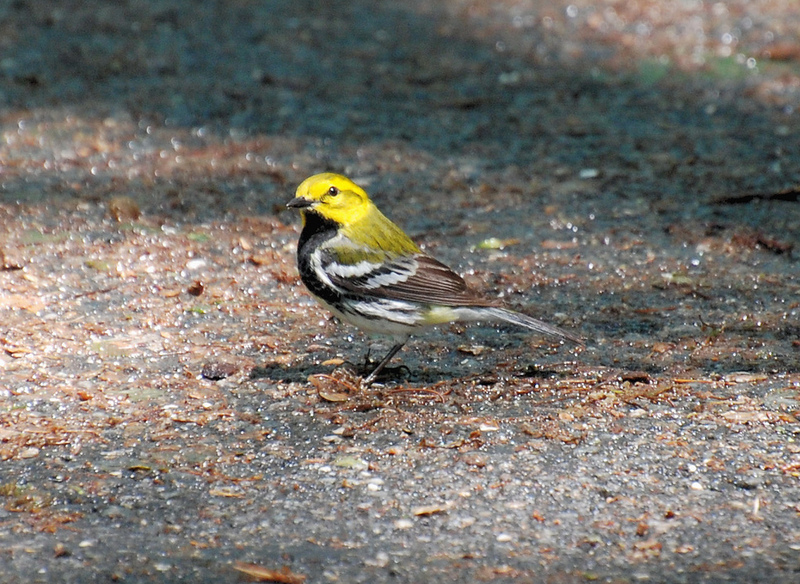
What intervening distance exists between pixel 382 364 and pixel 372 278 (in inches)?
15.3

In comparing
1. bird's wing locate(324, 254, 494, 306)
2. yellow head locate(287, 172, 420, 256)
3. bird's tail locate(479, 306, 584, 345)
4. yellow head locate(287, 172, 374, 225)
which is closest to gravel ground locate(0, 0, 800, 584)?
bird's tail locate(479, 306, 584, 345)

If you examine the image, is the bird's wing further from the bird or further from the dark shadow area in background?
the dark shadow area in background

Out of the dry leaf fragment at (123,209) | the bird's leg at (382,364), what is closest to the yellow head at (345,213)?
the bird's leg at (382,364)

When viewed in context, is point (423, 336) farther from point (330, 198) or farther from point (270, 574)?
point (270, 574)

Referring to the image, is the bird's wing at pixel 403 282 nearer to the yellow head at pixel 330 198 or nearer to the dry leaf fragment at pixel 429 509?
the yellow head at pixel 330 198

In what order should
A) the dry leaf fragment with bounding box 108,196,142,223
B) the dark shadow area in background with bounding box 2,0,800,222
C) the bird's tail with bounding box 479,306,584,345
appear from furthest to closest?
the dark shadow area in background with bounding box 2,0,800,222 → the dry leaf fragment with bounding box 108,196,142,223 → the bird's tail with bounding box 479,306,584,345

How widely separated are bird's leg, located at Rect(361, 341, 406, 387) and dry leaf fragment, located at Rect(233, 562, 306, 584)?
1440 mm

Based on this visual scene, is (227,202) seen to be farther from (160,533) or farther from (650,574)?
(650,574)

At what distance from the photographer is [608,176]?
693 centimetres

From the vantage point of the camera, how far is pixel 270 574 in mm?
3133

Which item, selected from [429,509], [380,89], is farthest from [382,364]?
[380,89]

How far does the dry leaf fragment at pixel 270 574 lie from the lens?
312 cm

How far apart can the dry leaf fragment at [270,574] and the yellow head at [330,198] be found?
201 cm

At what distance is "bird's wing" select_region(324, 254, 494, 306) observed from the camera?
15.1 feet
